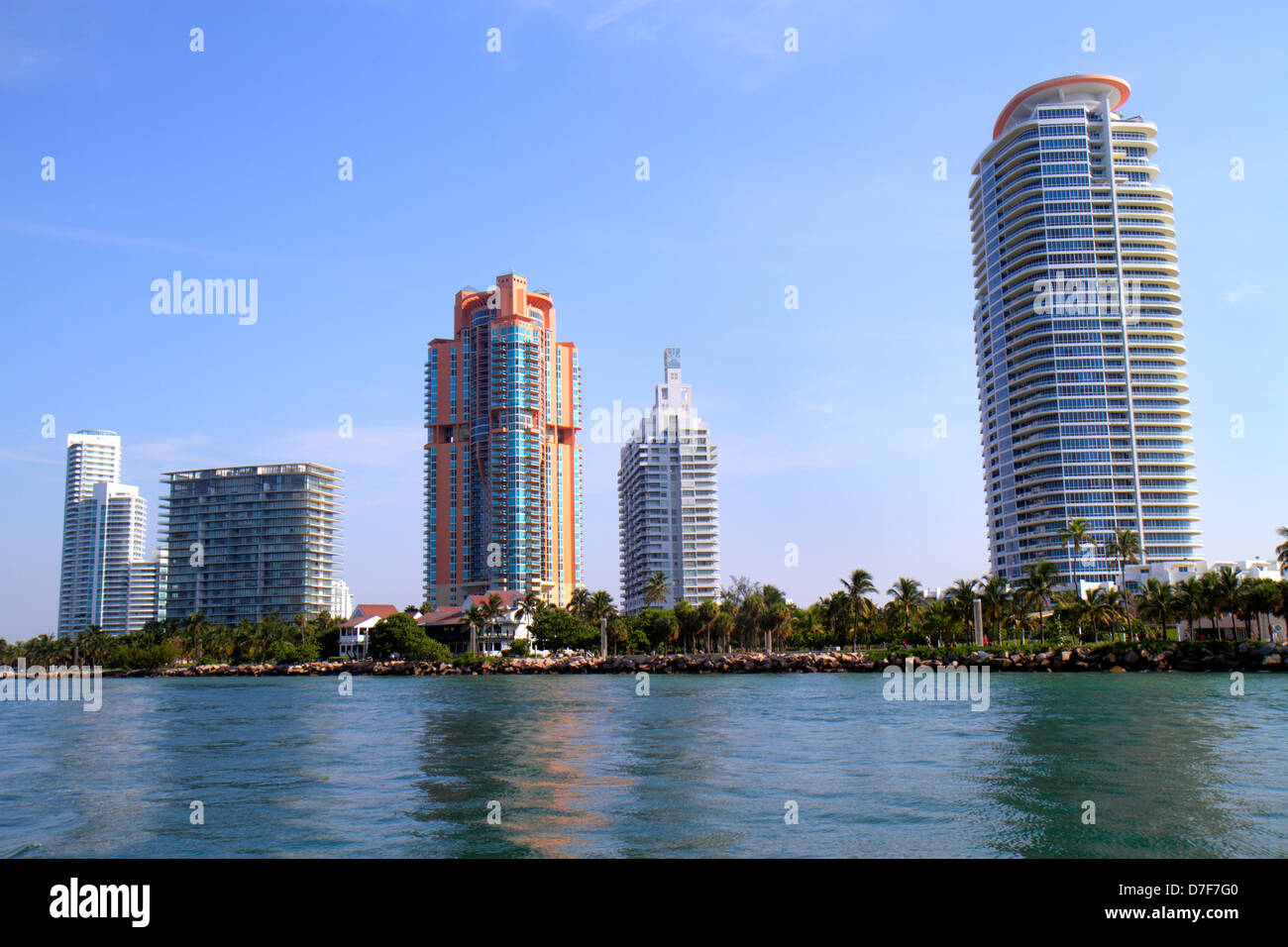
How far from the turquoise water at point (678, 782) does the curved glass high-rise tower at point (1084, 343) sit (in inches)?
5001

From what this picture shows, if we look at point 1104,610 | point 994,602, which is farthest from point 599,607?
point 1104,610

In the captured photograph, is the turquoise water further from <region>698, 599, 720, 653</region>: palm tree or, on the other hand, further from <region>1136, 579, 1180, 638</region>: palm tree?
<region>698, 599, 720, 653</region>: palm tree

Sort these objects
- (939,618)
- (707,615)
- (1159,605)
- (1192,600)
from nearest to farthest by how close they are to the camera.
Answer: (1192,600)
(1159,605)
(939,618)
(707,615)

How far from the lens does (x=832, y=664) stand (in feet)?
386

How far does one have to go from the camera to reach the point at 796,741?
39.1m

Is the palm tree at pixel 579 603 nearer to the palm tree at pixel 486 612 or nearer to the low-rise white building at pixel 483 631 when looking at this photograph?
the low-rise white building at pixel 483 631

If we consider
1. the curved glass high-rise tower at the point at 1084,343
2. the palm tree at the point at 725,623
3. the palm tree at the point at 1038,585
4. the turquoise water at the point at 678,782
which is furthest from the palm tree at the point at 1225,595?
the palm tree at the point at 725,623

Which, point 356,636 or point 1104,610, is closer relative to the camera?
point 1104,610

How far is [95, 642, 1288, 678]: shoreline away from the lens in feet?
Answer: 295

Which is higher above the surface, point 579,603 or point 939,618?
point 579,603

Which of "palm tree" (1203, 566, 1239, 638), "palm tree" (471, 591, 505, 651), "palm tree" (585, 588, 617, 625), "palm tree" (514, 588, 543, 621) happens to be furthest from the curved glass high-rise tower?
"palm tree" (471, 591, 505, 651)

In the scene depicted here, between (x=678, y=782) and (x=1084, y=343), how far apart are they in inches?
7022

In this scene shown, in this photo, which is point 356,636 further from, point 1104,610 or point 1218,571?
point 1218,571
